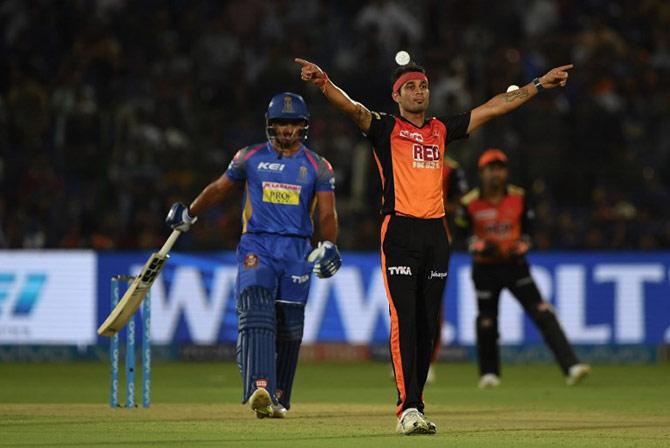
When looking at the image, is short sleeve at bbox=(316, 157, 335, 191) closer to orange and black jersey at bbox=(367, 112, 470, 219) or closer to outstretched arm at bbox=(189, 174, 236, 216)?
outstretched arm at bbox=(189, 174, 236, 216)

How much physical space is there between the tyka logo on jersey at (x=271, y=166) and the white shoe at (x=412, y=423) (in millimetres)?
2457

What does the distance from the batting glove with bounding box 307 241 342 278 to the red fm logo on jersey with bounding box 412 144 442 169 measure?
1.03 metres

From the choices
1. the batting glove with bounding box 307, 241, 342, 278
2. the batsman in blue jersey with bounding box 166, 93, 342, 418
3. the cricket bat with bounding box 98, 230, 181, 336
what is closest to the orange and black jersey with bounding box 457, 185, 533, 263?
the batsman in blue jersey with bounding box 166, 93, 342, 418

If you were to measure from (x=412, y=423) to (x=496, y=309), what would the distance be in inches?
263

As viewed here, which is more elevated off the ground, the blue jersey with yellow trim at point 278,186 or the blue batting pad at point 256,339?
the blue jersey with yellow trim at point 278,186

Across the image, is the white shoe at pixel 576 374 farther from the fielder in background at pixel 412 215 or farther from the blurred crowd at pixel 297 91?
the fielder in background at pixel 412 215

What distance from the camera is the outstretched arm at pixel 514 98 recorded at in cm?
1047

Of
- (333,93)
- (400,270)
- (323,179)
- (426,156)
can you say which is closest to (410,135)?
(426,156)

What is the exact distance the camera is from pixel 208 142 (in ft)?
73.7

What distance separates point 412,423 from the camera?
9.95 meters

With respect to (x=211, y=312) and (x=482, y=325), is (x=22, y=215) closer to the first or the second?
(x=211, y=312)

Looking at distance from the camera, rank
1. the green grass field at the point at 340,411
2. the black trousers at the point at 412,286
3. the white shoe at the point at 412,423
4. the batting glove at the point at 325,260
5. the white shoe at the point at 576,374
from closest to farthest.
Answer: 1. the green grass field at the point at 340,411
2. the white shoe at the point at 412,423
3. the black trousers at the point at 412,286
4. the batting glove at the point at 325,260
5. the white shoe at the point at 576,374

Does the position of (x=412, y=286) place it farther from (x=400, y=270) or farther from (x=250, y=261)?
(x=250, y=261)

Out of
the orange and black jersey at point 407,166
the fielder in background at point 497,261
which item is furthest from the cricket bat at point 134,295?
the fielder in background at point 497,261
